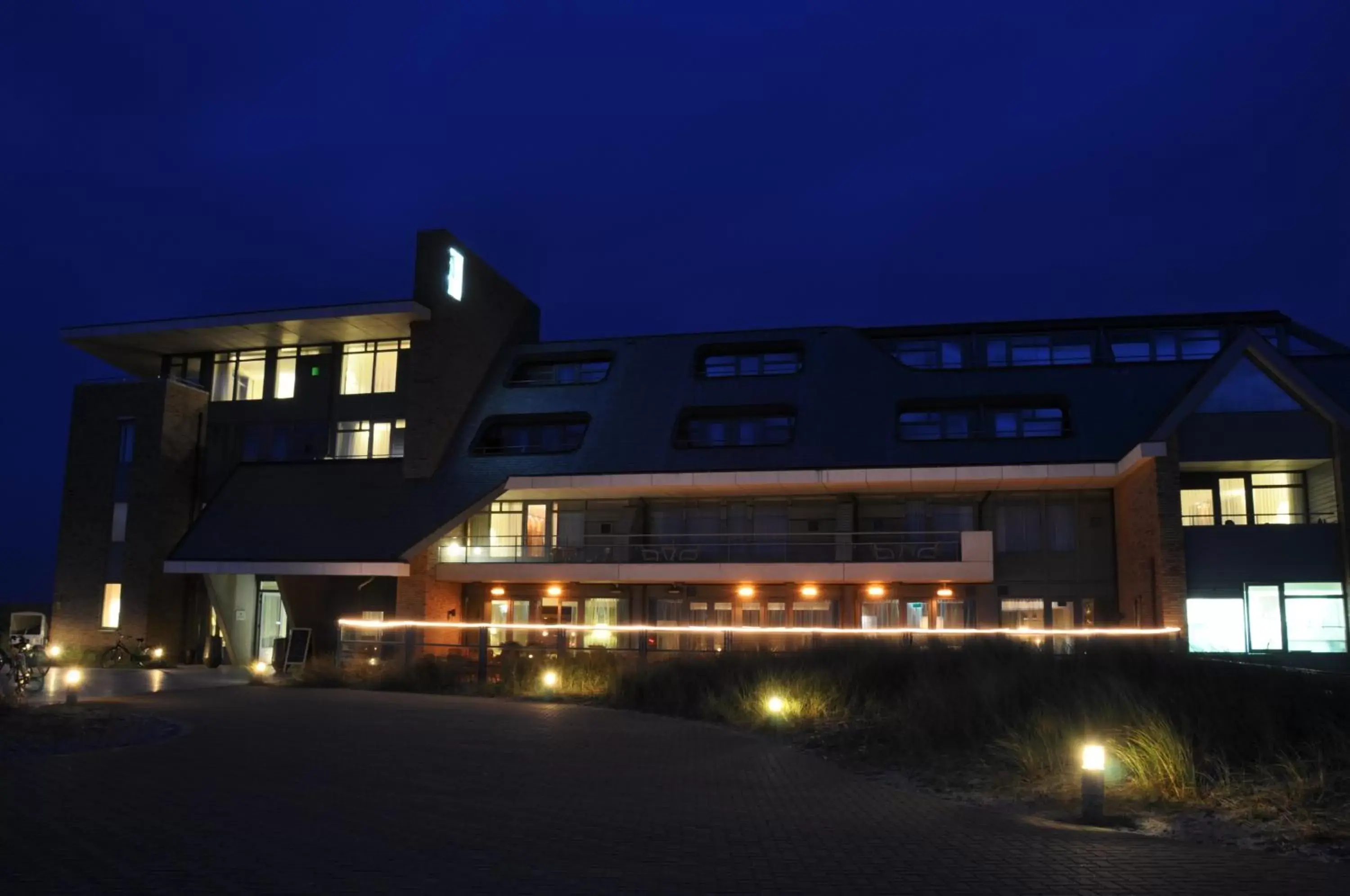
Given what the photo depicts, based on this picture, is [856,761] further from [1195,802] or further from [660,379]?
→ [660,379]

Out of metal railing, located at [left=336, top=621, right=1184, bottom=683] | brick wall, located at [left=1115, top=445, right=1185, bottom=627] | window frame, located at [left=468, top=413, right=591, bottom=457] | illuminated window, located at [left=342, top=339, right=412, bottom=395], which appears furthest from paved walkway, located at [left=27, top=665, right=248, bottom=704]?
brick wall, located at [left=1115, top=445, right=1185, bottom=627]

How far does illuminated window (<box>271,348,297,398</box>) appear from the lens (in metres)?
39.7

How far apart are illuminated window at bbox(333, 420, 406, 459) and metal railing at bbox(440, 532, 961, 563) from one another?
4.32 metres

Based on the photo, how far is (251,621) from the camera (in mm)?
37094

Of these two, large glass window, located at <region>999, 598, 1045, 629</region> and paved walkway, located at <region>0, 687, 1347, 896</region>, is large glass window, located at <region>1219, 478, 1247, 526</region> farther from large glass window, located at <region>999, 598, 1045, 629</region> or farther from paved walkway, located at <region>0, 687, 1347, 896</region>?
paved walkway, located at <region>0, 687, 1347, 896</region>

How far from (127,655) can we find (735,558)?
742 inches

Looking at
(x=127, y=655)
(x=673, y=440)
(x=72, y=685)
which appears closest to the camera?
(x=72, y=685)

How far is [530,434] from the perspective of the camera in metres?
39.4

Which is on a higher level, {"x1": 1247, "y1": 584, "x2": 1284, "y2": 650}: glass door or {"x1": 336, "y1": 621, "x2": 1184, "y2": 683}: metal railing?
{"x1": 1247, "y1": 584, "x2": 1284, "y2": 650}: glass door

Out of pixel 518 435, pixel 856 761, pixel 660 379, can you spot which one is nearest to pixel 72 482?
pixel 518 435

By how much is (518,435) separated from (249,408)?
9.58 m

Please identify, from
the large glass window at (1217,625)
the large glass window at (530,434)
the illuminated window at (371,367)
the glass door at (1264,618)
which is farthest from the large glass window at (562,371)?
the glass door at (1264,618)

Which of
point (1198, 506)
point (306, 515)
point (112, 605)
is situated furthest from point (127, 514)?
point (1198, 506)

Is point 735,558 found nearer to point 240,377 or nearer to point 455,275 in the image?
point 455,275
